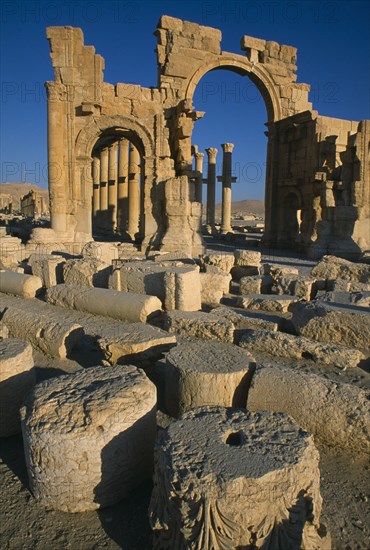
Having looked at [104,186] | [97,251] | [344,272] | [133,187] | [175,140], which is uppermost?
[175,140]

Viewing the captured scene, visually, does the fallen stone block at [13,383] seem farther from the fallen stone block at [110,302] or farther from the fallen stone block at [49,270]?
the fallen stone block at [49,270]

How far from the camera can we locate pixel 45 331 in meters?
4.83

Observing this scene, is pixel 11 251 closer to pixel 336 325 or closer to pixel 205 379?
pixel 336 325

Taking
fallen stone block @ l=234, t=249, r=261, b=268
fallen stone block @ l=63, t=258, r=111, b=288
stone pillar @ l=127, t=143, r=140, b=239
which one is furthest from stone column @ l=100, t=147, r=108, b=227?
fallen stone block @ l=63, t=258, r=111, b=288

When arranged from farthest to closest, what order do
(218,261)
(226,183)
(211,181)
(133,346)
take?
(211,181), (226,183), (218,261), (133,346)

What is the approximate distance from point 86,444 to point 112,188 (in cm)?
2451

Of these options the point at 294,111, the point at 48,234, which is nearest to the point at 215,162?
the point at 294,111

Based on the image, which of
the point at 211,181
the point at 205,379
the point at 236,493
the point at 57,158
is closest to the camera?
the point at 236,493

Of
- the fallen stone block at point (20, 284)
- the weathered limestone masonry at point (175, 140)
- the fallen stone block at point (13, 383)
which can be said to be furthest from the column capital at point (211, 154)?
the fallen stone block at point (13, 383)

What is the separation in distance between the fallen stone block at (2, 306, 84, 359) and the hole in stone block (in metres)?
2.73

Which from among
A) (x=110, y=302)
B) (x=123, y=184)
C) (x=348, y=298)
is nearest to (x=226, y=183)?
(x=123, y=184)

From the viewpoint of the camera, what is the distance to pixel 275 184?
60.1 feet

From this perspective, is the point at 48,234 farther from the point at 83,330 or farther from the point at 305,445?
the point at 305,445

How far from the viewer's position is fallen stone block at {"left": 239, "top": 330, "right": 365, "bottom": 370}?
418 centimetres
